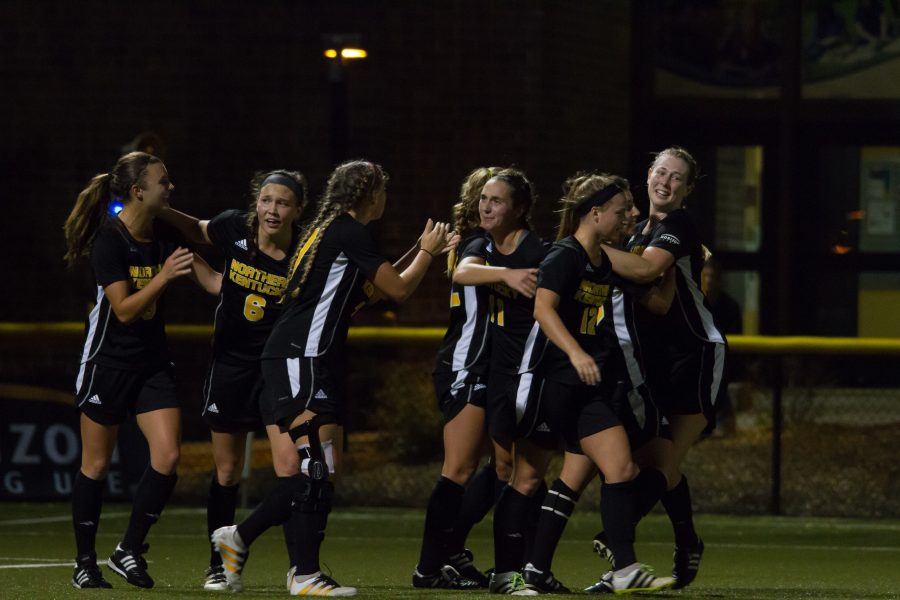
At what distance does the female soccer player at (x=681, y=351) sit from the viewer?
8.43 meters

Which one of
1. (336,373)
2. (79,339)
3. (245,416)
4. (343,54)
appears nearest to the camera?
(336,373)

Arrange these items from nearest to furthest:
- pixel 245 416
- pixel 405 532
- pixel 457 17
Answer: pixel 245 416 → pixel 405 532 → pixel 457 17

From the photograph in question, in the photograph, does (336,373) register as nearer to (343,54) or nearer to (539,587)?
(539,587)

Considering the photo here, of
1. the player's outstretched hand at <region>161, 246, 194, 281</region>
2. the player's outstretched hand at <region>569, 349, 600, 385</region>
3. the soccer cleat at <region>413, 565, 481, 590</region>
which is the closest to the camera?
the player's outstretched hand at <region>569, 349, 600, 385</region>

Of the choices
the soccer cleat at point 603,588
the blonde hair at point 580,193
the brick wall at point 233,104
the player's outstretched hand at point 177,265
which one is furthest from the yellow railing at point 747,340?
the player's outstretched hand at point 177,265

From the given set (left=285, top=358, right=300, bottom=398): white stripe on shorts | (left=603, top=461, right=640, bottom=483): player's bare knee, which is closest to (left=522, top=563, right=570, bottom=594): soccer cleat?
(left=603, top=461, right=640, bottom=483): player's bare knee

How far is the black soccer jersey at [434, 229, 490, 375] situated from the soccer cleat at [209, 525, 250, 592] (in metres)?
1.21

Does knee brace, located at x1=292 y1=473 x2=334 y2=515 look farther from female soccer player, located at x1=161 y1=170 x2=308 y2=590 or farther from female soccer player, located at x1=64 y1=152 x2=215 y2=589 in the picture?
female soccer player, located at x1=64 y1=152 x2=215 y2=589

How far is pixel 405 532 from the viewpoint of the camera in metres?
11.9

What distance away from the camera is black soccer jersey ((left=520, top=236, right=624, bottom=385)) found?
7.77 meters

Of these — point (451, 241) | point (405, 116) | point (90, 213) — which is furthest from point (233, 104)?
point (451, 241)

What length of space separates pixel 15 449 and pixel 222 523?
15.8ft

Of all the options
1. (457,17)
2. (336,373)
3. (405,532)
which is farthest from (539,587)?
(457,17)

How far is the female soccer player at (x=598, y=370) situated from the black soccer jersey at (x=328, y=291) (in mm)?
767
